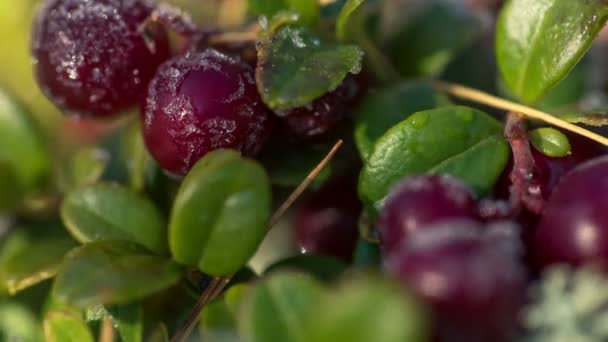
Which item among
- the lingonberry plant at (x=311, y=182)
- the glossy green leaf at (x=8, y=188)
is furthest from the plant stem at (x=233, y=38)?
the glossy green leaf at (x=8, y=188)

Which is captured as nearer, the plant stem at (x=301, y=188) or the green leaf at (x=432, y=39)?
the plant stem at (x=301, y=188)

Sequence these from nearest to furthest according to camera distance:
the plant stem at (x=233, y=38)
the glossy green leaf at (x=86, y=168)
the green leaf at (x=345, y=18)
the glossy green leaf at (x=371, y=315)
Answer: the glossy green leaf at (x=371, y=315) < the green leaf at (x=345, y=18) < the plant stem at (x=233, y=38) < the glossy green leaf at (x=86, y=168)

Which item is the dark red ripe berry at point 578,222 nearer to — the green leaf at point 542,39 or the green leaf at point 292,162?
the green leaf at point 542,39

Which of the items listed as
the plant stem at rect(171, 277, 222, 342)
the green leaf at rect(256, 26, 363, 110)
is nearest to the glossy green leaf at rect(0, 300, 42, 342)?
the plant stem at rect(171, 277, 222, 342)

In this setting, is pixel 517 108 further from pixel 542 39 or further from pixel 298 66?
pixel 298 66

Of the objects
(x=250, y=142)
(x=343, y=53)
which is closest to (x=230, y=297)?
(x=250, y=142)

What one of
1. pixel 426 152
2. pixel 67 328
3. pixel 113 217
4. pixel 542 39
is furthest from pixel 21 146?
pixel 542 39

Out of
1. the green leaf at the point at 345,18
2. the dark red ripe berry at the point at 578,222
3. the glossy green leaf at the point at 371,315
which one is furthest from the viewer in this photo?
the green leaf at the point at 345,18

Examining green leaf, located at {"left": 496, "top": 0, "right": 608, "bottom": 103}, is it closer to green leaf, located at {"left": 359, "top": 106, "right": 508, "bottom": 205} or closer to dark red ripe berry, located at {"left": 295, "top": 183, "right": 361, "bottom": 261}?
green leaf, located at {"left": 359, "top": 106, "right": 508, "bottom": 205}
